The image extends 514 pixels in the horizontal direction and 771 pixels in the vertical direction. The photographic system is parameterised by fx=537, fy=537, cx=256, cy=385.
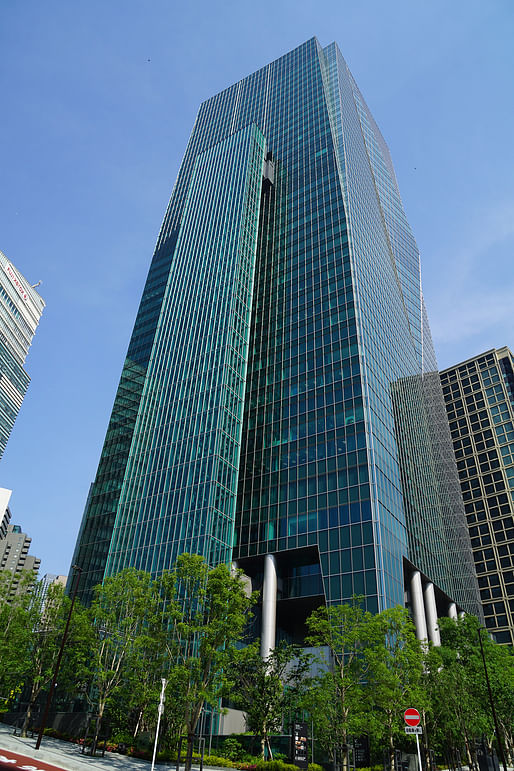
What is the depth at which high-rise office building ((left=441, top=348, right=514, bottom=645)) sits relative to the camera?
363 ft

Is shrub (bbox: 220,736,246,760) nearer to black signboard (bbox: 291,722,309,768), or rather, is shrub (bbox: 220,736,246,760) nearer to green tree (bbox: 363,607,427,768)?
black signboard (bbox: 291,722,309,768)

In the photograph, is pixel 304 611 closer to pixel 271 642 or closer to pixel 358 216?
pixel 271 642

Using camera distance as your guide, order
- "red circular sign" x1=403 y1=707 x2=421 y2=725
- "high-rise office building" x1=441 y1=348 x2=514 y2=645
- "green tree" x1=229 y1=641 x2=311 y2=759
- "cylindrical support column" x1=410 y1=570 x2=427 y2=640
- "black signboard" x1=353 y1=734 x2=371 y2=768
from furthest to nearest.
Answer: "high-rise office building" x1=441 y1=348 x2=514 y2=645 → "cylindrical support column" x1=410 y1=570 x2=427 y2=640 → "green tree" x1=229 y1=641 x2=311 y2=759 → "black signboard" x1=353 y1=734 x2=371 y2=768 → "red circular sign" x1=403 y1=707 x2=421 y2=725

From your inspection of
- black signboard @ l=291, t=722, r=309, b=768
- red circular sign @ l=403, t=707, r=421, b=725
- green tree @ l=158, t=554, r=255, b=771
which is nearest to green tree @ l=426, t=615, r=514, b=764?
black signboard @ l=291, t=722, r=309, b=768

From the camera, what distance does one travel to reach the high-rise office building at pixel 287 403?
59125 mm

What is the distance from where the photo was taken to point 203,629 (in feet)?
111

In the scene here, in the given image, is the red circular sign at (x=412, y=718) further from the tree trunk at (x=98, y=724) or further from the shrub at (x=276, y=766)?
the tree trunk at (x=98, y=724)

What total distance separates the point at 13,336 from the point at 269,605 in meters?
139

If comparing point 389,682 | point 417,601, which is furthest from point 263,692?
point 417,601

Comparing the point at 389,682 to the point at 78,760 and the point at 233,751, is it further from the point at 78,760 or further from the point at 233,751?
the point at 78,760

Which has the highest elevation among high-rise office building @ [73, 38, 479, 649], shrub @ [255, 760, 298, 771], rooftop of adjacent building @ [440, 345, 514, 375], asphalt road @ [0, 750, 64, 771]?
rooftop of adjacent building @ [440, 345, 514, 375]

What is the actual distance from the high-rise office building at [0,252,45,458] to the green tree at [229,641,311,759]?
12849 cm

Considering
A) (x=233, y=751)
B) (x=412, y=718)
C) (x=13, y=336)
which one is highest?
(x=13, y=336)

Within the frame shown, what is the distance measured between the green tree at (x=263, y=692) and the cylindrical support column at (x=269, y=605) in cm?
1013
